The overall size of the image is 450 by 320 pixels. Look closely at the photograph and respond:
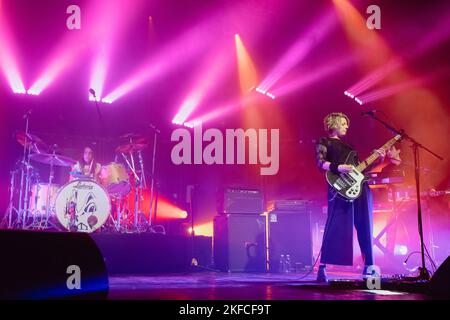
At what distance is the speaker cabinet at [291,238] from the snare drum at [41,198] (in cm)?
349

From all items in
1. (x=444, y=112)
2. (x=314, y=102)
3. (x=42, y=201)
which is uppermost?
(x=314, y=102)

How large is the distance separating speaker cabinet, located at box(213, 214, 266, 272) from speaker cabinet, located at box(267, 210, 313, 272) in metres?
0.15

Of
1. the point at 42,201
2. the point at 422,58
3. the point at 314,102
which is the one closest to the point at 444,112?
the point at 422,58

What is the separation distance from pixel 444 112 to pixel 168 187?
5424mm

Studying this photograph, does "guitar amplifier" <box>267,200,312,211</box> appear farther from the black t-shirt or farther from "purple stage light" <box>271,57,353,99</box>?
"purple stage light" <box>271,57,353,99</box>

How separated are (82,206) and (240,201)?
244 centimetres

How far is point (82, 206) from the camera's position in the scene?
691 centimetres

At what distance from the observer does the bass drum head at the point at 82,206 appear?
6.85 m

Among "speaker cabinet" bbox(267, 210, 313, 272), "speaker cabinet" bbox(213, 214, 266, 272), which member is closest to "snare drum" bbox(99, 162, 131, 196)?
"speaker cabinet" bbox(213, 214, 266, 272)

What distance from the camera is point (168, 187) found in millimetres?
9312

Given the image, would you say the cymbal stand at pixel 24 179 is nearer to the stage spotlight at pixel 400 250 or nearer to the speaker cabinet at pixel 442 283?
the stage spotlight at pixel 400 250

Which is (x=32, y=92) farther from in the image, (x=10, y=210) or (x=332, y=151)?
(x=332, y=151)

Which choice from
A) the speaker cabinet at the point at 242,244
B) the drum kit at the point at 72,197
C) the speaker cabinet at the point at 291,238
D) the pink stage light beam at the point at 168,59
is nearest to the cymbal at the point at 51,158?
the drum kit at the point at 72,197
